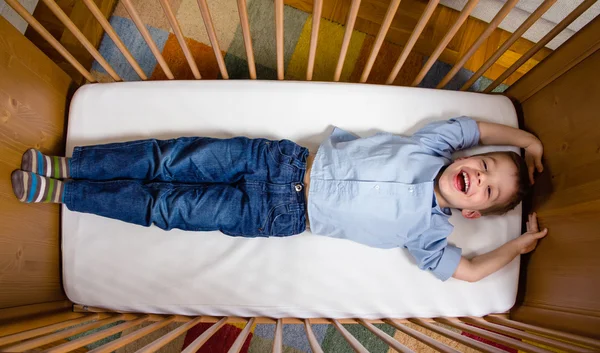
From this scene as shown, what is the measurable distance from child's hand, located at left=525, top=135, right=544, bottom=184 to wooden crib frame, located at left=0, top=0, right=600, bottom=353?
22mm

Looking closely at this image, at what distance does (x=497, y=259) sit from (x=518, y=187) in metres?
0.18

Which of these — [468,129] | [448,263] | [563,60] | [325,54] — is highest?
[325,54]

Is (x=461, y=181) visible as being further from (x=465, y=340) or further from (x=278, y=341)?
(x=278, y=341)

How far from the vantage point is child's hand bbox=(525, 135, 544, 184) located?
3.20ft

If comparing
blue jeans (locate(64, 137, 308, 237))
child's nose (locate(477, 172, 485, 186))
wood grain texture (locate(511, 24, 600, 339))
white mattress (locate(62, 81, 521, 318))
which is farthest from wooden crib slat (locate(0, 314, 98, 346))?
wood grain texture (locate(511, 24, 600, 339))

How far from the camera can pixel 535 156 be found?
984 millimetres

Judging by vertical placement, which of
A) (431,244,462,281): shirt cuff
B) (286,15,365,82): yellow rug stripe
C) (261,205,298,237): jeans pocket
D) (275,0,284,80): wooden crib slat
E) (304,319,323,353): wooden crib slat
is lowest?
(304,319,323,353): wooden crib slat

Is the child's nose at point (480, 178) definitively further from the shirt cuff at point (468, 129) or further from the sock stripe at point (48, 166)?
the sock stripe at point (48, 166)

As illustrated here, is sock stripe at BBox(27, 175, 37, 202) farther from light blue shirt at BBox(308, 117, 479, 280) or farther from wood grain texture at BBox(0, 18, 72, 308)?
light blue shirt at BBox(308, 117, 479, 280)

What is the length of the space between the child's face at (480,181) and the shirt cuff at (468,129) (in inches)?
2.9

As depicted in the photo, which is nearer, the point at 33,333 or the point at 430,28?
the point at 33,333

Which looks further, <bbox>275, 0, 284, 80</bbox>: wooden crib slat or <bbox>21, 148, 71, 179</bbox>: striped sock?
<bbox>21, 148, 71, 179</bbox>: striped sock

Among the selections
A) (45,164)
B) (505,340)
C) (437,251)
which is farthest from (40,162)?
(505,340)

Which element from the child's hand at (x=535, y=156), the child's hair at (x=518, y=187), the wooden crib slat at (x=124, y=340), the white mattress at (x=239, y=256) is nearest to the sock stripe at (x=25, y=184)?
the white mattress at (x=239, y=256)
